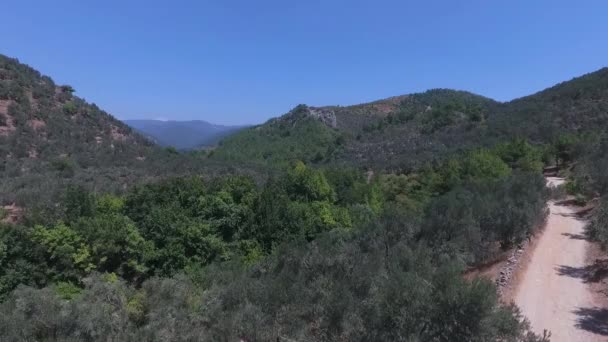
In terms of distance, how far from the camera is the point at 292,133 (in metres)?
126

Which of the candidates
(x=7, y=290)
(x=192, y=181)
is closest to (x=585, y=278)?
(x=192, y=181)

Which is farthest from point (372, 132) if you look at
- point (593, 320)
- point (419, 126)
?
point (593, 320)

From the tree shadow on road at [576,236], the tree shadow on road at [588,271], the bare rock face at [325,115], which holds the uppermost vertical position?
the bare rock face at [325,115]

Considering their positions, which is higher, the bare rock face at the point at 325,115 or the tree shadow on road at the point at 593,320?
the bare rock face at the point at 325,115

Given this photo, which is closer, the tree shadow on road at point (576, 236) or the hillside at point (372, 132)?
the tree shadow on road at point (576, 236)

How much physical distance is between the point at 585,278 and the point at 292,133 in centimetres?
11126

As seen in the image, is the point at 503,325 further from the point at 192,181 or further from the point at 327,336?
the point at 192,181

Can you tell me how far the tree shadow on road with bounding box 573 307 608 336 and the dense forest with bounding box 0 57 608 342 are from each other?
3892 mm

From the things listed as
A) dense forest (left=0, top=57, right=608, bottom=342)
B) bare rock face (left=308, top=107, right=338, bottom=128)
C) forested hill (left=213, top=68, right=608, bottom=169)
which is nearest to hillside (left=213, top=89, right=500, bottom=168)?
bare rock face (left=308, top=107, right=338, bottom=128)

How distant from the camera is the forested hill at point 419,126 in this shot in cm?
6297

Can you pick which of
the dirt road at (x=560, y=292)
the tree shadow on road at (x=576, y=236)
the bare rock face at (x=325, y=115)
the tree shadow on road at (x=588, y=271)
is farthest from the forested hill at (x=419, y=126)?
the tree shadow on road at (x=588, y=271)

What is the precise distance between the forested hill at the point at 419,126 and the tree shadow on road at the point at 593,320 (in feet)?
139

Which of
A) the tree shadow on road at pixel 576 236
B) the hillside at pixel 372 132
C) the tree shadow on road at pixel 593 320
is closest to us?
the tree shadow on road at pixel 593 320

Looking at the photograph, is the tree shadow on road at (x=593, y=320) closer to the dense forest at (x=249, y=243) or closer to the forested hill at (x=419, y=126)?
the dense forest at (x=249, y=243)
